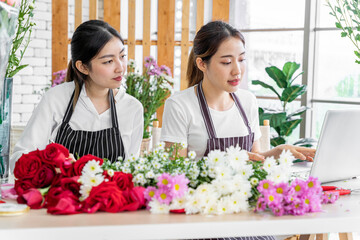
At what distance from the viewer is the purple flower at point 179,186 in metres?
1.41

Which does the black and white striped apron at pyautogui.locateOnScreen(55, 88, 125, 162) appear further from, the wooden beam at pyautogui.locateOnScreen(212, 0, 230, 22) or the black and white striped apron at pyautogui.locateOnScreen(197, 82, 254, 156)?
the wooden beam at pyautogui.locateOnScreen(212, 0, 230, 22)

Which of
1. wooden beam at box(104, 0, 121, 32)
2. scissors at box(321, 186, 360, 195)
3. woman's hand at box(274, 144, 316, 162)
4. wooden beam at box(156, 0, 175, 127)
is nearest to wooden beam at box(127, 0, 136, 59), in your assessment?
wooden beam at box(104, 0, 121, 32)

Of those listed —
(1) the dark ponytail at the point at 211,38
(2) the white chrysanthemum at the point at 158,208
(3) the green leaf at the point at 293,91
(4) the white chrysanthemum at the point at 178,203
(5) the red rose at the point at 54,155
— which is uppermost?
(1) the dark ponytail at the point at 211,38

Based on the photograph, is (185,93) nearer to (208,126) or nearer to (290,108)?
(208,126)

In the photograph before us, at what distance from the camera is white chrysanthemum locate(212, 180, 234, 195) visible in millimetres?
1438

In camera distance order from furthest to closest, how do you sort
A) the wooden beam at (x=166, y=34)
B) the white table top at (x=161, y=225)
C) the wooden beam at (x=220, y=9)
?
the wooden beam at (x=166, y=34) < the wooden beam at (x=220, y=9) < the white table top at (x=161, y=225)

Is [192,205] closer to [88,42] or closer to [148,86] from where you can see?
[88,42]

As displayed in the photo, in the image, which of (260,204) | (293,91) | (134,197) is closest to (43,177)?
(134,197)

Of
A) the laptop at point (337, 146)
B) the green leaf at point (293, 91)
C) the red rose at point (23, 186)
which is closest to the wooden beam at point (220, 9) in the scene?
the green leaf at point (293, 91)

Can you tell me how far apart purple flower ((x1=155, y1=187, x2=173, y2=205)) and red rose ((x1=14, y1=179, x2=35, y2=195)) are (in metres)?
0.40

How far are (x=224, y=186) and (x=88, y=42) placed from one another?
Answer: 4.42ft

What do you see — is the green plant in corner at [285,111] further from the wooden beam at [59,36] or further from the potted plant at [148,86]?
the wooden beam at [59,36]

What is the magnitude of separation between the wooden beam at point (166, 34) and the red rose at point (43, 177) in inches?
137

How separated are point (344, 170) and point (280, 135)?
2634mm
